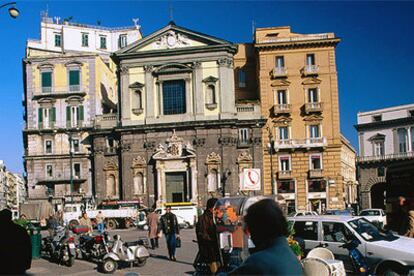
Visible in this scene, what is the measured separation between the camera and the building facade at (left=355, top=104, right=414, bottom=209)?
61.3 metres

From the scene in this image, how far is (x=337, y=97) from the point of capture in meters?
51.7

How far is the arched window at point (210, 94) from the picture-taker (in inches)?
2012

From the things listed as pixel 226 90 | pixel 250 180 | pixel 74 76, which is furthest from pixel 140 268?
pixel 74 76

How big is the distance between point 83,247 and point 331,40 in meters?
39.4

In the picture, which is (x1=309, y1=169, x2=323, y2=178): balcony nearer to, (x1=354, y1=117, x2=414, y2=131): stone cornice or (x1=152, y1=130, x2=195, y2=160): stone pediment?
(x1=152, y1=130, x2=195, y2=160): stone pediment

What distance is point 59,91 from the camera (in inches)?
2258

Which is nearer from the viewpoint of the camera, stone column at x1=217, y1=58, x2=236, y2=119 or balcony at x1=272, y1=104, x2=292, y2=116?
stone column at x1=217, y1=58, x2=236, y2=119

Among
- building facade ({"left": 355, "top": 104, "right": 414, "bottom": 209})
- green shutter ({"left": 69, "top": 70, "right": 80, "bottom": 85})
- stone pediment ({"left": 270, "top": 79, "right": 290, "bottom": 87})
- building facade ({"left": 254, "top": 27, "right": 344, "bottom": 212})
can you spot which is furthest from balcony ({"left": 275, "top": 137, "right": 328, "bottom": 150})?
green shutter ({"left": 69, "top": 70, "right": 80, "bottom": 85})

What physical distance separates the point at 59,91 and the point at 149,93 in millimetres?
11403

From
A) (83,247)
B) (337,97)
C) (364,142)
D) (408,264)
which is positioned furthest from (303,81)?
(408,264)

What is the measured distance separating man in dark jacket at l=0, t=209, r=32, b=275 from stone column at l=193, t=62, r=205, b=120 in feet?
141

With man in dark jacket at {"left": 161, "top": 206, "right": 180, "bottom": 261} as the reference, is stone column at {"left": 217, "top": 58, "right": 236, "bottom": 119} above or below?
above

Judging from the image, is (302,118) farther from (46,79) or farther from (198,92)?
(46,79)

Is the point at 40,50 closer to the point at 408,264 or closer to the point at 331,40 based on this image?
the point at 331,40
